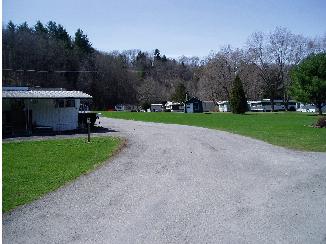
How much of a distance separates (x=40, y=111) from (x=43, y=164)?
14.7 m

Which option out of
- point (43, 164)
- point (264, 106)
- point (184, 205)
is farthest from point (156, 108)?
point (184, 205)

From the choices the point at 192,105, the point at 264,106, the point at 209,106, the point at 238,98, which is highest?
the point at 238,98

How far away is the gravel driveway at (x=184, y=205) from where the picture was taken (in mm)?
6227

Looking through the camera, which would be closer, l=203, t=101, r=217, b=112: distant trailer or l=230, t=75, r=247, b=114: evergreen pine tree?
l=230, t=75, r=247, b=114: evergreen pine tree

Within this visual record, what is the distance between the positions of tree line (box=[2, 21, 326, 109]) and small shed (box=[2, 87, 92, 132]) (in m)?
34.0

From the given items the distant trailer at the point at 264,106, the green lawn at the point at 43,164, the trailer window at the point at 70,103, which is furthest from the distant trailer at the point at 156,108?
the green lawn at the point at 43,164

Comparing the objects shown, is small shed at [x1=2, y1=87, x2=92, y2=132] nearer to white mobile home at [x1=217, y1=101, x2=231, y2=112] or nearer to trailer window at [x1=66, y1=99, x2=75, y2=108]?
trailer window at [x1=66, y1=99, x2=75, y2=108]

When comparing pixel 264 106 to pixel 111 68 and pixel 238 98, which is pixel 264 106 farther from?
pixel 111 68

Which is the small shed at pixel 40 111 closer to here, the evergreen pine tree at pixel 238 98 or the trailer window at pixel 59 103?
the trailer window at pixel 59 103

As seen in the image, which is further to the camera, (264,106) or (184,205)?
(264,106)

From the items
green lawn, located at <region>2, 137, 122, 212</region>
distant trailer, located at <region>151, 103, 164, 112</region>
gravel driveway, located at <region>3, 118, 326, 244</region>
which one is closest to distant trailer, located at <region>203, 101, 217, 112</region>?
distant trailer, located at <region>151, 103, 164, 112</region>

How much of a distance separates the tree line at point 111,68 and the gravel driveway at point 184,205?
163ft

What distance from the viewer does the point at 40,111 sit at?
26797mm

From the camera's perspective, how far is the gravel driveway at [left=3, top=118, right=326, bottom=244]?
6227 millimetres
